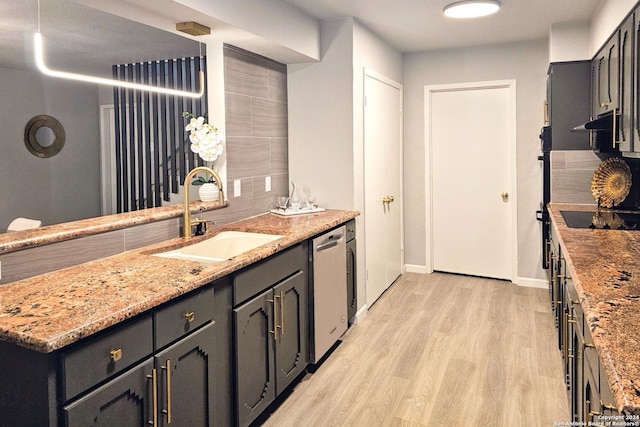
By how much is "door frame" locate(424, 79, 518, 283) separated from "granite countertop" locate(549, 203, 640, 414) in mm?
2075

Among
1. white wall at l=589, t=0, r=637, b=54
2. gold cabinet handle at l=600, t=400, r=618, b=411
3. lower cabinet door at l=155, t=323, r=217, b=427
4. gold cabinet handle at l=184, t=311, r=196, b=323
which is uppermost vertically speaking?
white wall at l=589, t=0, r=637, b=54

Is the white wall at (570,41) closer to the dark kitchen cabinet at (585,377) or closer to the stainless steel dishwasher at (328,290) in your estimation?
the stainless steel dishwasher at (328,290)

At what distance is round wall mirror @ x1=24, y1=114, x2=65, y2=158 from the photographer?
568 centimetres

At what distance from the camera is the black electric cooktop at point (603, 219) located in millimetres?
2803

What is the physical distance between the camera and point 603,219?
3057 millimetres

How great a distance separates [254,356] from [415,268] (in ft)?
10.9

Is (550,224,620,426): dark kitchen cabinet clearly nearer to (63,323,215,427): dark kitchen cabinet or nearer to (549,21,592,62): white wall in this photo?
(63,323,215,427): dark kitchen cabinet

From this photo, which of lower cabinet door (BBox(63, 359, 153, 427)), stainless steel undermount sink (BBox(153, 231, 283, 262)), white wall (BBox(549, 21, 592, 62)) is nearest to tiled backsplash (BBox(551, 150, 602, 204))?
white wall (BBox(549, 21, 592, 62))

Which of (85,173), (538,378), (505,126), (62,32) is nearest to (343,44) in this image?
(505,126)

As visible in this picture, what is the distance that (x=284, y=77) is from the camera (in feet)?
12.7

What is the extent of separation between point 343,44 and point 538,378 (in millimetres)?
2647

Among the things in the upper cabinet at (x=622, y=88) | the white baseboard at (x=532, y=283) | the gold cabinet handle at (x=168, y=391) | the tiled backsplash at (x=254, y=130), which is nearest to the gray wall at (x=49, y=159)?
the tiled backsplash at (x=254, y=130)

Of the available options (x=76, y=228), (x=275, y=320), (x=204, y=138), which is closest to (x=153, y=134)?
(x=204, y=138)

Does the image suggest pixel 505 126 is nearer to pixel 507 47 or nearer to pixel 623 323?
pixel 507 47
